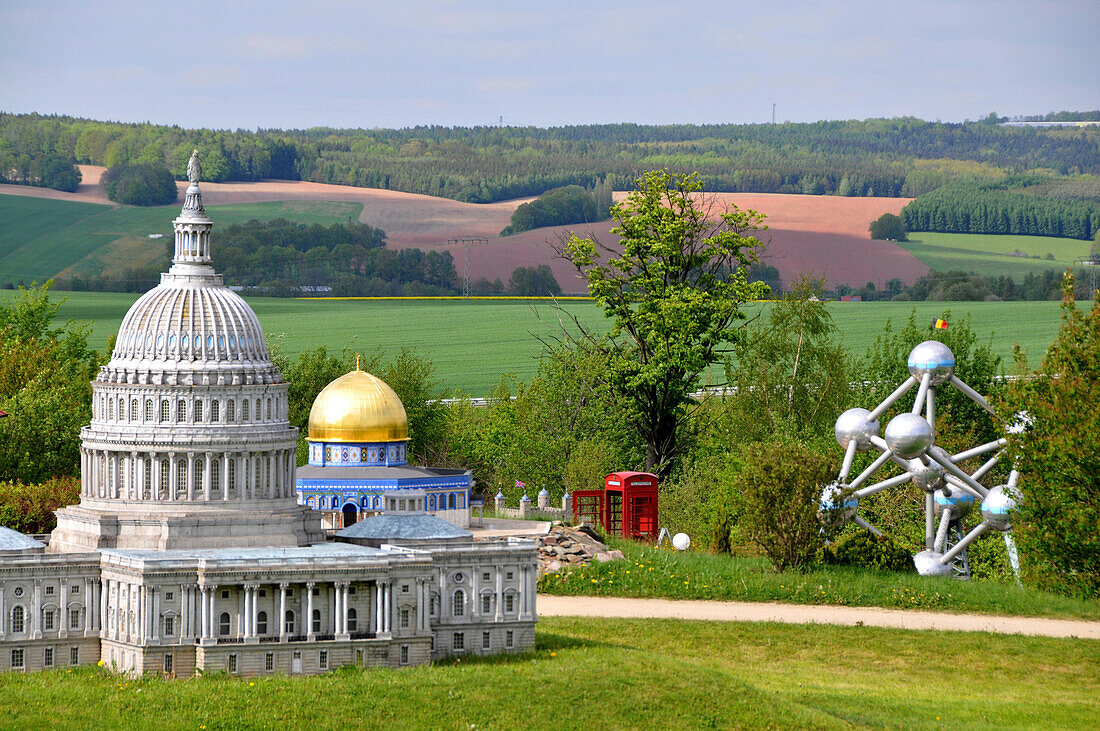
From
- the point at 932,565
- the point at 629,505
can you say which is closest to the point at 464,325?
the point at 629,505

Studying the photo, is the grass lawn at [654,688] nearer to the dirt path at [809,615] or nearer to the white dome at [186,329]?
the dirt path at [809,615]

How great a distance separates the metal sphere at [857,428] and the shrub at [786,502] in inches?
56.8

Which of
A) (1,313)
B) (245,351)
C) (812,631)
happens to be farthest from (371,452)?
(1,313)

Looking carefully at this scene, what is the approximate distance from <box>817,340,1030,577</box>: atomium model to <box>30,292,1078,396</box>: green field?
74.3 meters

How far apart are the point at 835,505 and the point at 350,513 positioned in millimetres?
23065

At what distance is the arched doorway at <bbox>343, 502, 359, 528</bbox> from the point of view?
83438mm

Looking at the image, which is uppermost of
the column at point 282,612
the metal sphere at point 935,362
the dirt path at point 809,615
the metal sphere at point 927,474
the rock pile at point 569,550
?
the metal sphere at point 935,362

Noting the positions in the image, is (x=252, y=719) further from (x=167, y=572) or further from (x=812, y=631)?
(x=812, y=631)

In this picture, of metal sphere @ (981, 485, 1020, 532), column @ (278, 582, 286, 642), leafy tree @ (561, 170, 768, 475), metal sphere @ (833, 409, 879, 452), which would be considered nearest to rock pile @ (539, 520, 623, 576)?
metal sphere @ (833, 409, 879, 452)

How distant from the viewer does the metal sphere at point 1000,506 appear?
73.2 m

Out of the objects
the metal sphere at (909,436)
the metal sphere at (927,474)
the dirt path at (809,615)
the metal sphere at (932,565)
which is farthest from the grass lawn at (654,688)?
the metal sphere at (927,474)

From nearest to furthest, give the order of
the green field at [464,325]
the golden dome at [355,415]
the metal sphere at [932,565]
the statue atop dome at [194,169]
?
the statue atop dome at [194,169], the metal sphere at [932,565], the golden dome at [355,415], the green field at [464,325]

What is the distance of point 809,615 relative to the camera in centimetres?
7088

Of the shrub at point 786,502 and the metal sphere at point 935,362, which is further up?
the metal sphere at point 935,362
